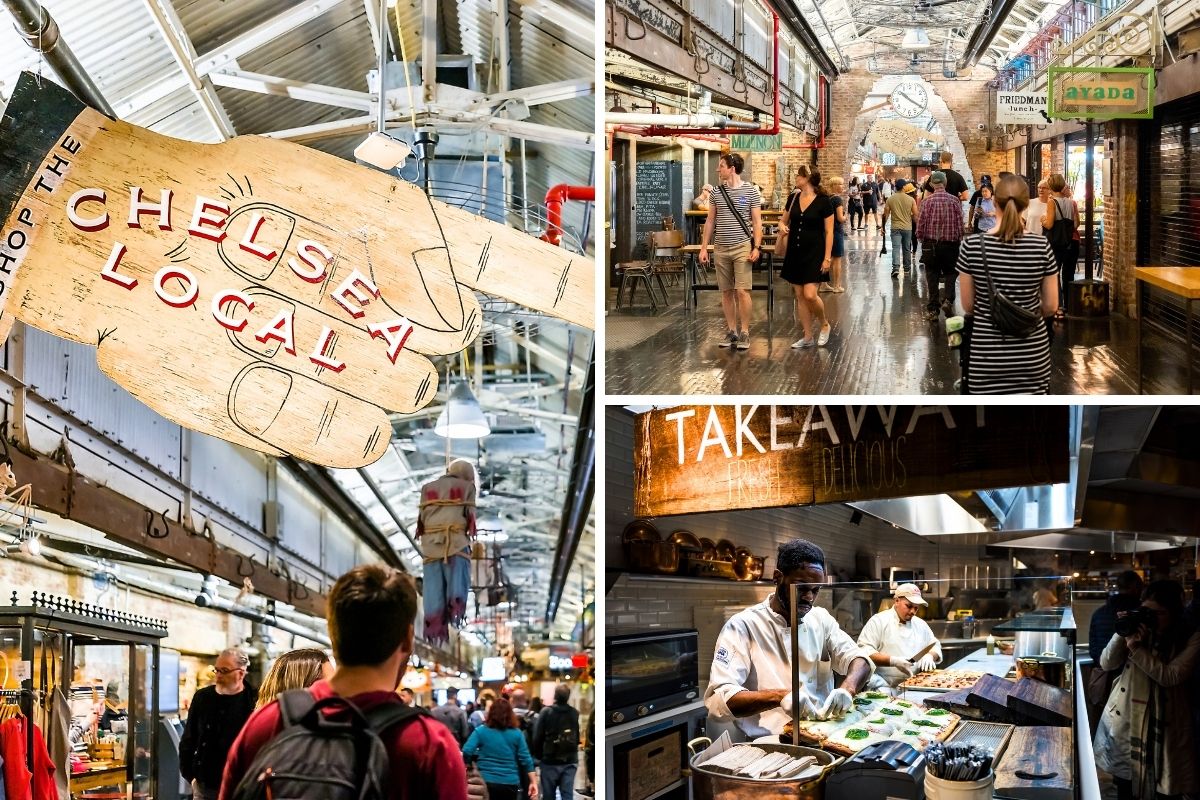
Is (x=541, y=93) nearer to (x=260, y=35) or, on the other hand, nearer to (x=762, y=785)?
(x=260, y=35)

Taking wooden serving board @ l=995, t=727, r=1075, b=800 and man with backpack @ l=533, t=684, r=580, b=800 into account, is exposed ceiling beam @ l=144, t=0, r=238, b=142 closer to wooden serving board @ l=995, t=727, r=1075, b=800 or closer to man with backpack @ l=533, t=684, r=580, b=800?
wooden serving board @ l=995, t=727, r=1075, b=800

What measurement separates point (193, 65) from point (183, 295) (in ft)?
2.79

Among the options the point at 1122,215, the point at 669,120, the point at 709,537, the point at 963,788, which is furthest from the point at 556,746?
the point at 1122,215

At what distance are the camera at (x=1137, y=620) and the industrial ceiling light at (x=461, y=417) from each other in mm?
3299

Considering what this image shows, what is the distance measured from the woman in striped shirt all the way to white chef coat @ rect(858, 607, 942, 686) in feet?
2.75

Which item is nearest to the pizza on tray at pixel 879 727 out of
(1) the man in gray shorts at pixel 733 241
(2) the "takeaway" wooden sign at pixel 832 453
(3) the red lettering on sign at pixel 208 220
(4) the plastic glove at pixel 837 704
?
(4) the plastic glove at pixel 837 704

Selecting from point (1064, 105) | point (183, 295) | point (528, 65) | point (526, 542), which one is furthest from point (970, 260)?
point (526, 542)

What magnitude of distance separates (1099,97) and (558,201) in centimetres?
203

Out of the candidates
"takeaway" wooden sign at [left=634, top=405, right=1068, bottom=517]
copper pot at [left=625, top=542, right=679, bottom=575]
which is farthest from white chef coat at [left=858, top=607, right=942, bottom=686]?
copper pot at [left=625, top=542, right=679, bottom=575]

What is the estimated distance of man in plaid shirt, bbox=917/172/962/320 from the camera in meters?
4.40

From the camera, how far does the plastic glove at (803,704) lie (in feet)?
13.7

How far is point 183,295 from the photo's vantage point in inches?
142

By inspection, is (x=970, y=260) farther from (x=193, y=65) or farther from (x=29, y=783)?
(x=29, y=783)

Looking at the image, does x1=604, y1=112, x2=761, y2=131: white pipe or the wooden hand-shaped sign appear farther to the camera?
x1=604, y1=112, x2=761, y2=131: white pipe
